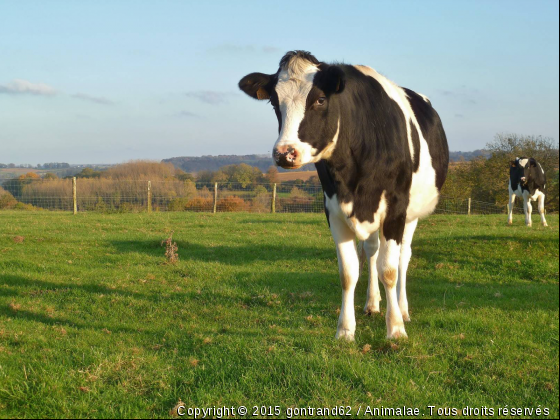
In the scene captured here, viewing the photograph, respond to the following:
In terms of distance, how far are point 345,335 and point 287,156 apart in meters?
2.03

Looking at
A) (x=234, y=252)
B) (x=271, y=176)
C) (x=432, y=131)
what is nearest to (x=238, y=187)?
(x=271, y=176)

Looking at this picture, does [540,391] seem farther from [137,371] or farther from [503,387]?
[137,371]

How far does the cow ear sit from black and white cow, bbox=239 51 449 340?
0.04 ft

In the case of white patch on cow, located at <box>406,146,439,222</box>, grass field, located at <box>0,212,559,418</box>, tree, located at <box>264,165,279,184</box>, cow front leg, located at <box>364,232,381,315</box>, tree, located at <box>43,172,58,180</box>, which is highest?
tree, located at <box>264,165,279,184</box>

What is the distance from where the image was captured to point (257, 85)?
5605 millimetres

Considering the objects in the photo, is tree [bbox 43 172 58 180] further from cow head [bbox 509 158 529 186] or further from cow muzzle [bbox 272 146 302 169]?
cow muzzle [bbox 272 146 302 169]

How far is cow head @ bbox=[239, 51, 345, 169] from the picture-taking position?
4531mm

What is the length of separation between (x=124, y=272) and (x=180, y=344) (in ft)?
16.0

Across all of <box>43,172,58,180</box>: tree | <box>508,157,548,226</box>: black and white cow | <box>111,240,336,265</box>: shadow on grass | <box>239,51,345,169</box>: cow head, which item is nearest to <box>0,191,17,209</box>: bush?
<box>43,172,58,180</box>: tree

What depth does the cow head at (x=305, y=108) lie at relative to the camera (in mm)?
4531

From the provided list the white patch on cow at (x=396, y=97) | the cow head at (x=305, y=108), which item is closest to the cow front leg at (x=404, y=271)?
the white patch on cow at (x=396, y=97)

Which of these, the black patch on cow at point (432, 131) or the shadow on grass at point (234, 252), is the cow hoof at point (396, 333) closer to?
the black patch on cow at point (432, 131)

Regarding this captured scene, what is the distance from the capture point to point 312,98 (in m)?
4.80

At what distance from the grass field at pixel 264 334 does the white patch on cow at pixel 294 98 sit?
1.87 metres
